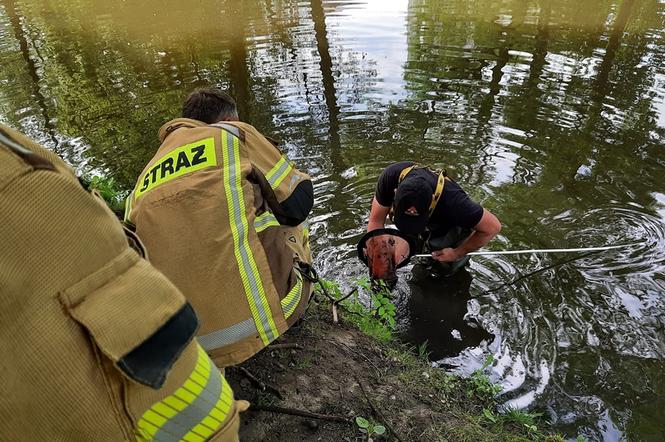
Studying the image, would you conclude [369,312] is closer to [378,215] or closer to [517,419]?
[378,215]

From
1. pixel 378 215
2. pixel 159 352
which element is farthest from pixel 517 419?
pixel 159 352

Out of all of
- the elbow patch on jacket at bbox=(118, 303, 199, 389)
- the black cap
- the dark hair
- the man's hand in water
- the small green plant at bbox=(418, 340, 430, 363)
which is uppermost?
the elbow patch on jacket at bbox=(118, 303, 199, 389)

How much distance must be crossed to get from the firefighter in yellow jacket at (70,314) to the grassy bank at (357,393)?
1.69 m

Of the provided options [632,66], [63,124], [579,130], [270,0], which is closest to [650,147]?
[579,130]

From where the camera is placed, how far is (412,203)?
156 inches

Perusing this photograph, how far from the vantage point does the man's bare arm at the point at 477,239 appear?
4.35m

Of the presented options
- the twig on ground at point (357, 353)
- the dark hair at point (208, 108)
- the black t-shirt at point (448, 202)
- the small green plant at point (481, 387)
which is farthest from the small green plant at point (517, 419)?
the dark hair at point (208, 108)

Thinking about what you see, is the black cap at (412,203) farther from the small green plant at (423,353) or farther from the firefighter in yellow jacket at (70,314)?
the firefighter in yellow jacket at (70,314)

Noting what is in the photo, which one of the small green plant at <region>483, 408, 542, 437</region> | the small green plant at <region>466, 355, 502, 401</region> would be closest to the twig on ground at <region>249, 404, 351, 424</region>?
the small green plant at <region>483, 408, 542, 437</region>

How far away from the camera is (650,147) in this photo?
721 cm

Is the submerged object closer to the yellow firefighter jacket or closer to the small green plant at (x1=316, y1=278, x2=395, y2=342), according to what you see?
the small green plant at (x1=316, y1=278, x2=395, y2=342)

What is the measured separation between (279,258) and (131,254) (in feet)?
5.06

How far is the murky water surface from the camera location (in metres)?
4.25

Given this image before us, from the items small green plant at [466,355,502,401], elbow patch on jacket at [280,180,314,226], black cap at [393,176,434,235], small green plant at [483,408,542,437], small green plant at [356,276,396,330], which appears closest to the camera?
elbow patch on jacket at [280,180,314,226]
